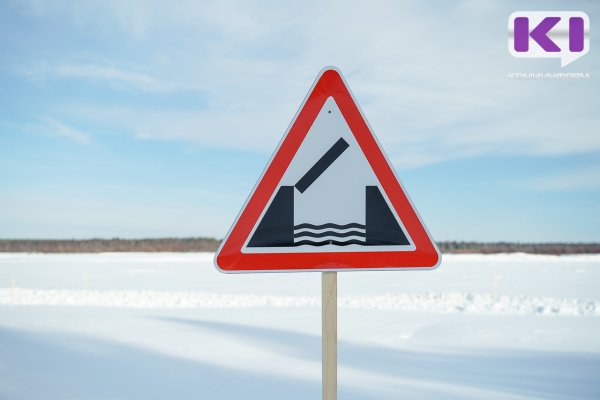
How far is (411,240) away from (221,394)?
13.0 ft

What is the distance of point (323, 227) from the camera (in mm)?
1950

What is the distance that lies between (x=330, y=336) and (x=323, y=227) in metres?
0.47

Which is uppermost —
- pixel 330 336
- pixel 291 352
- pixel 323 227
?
pixel 323 227

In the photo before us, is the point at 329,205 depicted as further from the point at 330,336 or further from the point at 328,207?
the point at 330,336

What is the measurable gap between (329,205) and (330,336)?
56 centimetres

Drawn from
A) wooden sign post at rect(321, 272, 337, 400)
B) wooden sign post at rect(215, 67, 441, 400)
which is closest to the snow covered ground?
wooden sign post at rect(321, 272, 337, 400)

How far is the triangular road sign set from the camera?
195 centimetres

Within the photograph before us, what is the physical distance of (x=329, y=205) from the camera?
195 centimetres

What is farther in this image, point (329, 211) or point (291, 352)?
point (291, 352)

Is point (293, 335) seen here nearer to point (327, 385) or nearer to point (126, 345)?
point (126, 345)

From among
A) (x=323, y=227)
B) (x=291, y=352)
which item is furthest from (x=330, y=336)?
(x=291, y=352)

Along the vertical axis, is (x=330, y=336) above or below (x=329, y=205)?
below

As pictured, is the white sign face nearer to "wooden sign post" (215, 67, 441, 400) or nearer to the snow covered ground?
"wooden sign post" (215, 67, 441, 400)

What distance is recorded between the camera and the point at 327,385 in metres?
1.94
